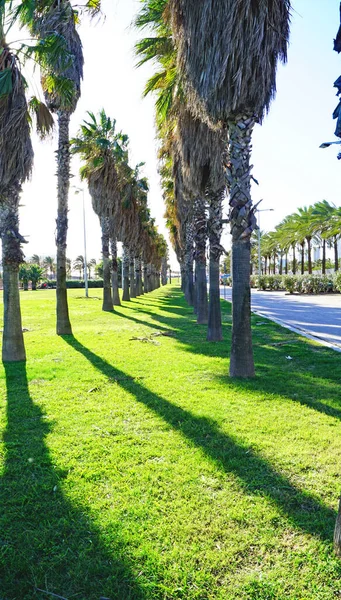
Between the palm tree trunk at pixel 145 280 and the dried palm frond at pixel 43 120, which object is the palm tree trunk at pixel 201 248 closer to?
the dried palm frond at pixel 43 120

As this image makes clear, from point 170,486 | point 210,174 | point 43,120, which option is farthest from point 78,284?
point 170,486

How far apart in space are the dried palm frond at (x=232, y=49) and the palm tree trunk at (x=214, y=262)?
441 cm

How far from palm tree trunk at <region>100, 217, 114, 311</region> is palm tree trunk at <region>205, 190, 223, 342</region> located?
1115 cm

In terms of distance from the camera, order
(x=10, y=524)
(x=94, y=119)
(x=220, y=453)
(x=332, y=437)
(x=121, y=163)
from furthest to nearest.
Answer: (x=121, y=163)
(x=94, y=119)
(x=332, y=437)
(x=220, y=453)
(x=10, y=524)

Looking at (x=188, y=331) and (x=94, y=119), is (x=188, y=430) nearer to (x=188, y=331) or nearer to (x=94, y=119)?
(x=188, y=331)

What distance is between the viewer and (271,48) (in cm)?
634

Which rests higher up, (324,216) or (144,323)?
(324,216)

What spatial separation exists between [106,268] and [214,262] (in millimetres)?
11668

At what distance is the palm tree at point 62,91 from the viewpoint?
30.4 feet

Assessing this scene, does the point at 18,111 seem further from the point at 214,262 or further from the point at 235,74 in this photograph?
the point at 214,262

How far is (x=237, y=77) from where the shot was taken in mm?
6227

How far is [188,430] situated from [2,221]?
6164mm

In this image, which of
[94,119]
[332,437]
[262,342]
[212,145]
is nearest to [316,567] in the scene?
[332,437]

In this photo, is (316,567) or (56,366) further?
(56,366)
